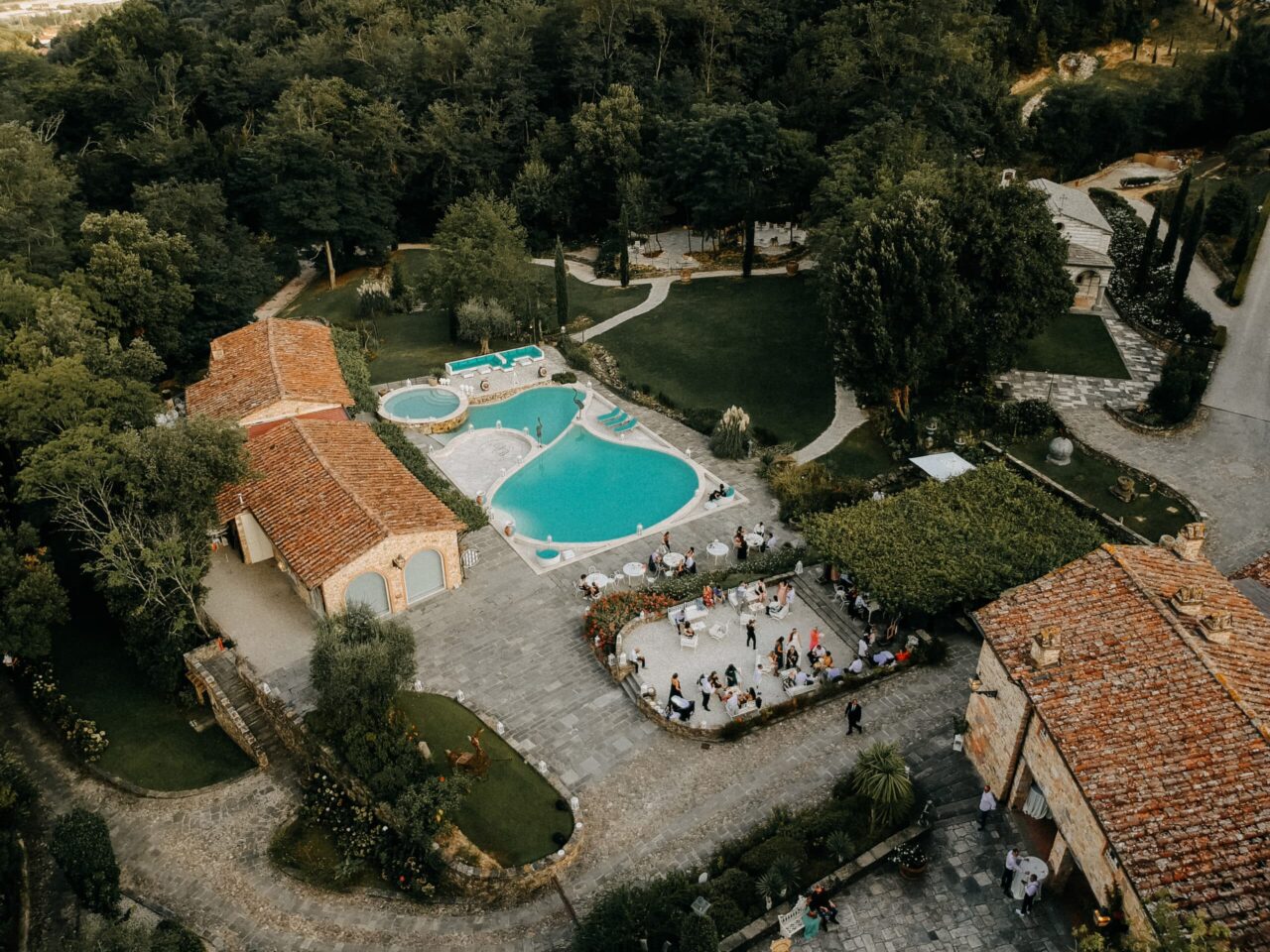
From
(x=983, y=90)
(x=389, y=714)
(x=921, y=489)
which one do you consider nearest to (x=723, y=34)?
(x=983, y=90)

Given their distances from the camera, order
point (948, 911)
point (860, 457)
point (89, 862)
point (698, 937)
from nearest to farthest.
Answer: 1. point (698, 937)
2. point (948, 911)
3. point (89, 862)
4. point (860, 457)

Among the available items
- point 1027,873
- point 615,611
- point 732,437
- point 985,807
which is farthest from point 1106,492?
point 1027,873

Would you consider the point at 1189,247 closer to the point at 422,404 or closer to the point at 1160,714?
the point at 1160,714

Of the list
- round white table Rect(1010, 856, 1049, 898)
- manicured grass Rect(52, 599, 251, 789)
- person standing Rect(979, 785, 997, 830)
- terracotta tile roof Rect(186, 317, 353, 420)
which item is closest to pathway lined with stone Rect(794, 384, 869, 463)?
person standing Rect(979, 785, 997, 830)

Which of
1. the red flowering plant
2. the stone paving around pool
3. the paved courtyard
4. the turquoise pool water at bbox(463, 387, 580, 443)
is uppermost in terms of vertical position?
the paved courtyard

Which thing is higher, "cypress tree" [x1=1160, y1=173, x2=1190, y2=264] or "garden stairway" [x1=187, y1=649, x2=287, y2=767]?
"cypress tree" [x1=1160, y1=173, x2=1190, y2=264]

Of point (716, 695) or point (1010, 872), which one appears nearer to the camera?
point (1010, 872)

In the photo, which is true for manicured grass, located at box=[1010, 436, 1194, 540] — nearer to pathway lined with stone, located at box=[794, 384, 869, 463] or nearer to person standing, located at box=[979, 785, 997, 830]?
pathway lined with stone, located at box=[794, 384, 869, 463]

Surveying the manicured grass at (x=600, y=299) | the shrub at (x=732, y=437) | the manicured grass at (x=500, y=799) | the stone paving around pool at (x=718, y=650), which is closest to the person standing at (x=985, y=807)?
the stone paving around pool at (x=718, y=650)
